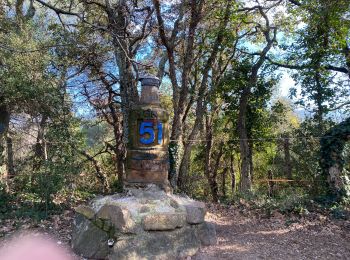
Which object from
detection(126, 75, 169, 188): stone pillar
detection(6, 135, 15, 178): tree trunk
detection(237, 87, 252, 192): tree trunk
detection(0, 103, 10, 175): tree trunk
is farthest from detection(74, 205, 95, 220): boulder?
detection(237, 87, 252, 192): tree trunk

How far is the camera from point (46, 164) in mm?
7344

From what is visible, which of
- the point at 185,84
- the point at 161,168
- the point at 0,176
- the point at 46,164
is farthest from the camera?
the point at 185,84

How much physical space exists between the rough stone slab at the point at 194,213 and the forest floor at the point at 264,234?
0.49 metres

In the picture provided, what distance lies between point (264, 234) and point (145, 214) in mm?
2485

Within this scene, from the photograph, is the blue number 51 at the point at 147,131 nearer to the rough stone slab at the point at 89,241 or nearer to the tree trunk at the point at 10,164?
the rough stone slab at the point at 89,241

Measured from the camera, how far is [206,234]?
585 centimetres

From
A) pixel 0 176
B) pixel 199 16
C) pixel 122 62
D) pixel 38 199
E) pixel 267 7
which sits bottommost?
pixel 38 199

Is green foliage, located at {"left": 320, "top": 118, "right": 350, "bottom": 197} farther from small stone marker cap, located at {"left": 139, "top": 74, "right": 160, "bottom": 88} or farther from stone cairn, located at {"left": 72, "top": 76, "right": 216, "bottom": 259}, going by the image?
small stone marker cap, located at {"left": 139, "top": 74, "right": 160, "bottom": 88}

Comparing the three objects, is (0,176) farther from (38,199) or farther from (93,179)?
(93,179)

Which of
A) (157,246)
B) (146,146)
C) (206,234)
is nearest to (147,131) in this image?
(146,146)

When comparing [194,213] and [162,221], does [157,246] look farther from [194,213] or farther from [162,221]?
[194,213]

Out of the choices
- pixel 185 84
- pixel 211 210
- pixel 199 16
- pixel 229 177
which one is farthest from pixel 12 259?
pixel 229 177

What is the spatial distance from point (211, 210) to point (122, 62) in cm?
465

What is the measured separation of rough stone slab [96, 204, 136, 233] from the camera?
5.11 metres
